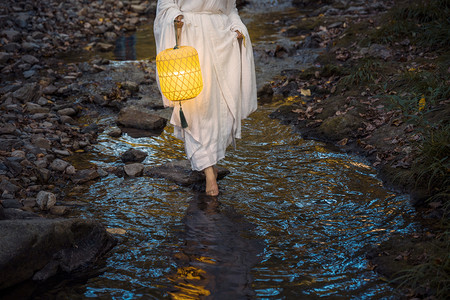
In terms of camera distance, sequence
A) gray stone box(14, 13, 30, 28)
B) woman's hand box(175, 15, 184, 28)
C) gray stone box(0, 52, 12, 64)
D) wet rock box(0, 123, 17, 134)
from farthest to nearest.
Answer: gray stone box(14, 13, 30, 28) → gray stone box(0, 52, 12, 64) → wet rock box(0, 123, 17, 134) → woman's hand box(175, 15, 184, 28)

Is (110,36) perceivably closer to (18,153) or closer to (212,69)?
(18,153)

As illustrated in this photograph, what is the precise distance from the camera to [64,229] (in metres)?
3.84

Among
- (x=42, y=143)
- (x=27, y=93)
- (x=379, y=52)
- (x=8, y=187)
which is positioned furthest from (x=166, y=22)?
(x=379, y=52)

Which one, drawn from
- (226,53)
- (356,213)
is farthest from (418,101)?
(226,53)

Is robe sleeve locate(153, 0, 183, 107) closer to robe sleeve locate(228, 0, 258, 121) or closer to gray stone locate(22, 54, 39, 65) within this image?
robe sleeve locate(228, 0, 258, 121)

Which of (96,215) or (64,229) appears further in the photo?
(96,215)

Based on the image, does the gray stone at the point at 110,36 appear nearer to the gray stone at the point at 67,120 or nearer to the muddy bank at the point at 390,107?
the muddy bank at the point at 390,107

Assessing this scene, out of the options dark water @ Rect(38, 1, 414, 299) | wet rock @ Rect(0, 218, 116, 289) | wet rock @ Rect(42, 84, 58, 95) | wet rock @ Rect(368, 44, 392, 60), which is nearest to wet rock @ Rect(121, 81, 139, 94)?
wet rock @ Rect(42, 84, 58, 95)

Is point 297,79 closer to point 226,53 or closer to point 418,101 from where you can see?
point 418,101

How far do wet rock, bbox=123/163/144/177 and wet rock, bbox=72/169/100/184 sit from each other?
13.5 inches

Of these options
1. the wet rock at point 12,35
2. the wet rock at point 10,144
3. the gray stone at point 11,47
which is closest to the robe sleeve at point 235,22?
the wet rock at point 10,144

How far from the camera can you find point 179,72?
448 centimetres

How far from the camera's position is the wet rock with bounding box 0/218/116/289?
11.5 ft

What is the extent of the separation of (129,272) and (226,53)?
237 centimetres
